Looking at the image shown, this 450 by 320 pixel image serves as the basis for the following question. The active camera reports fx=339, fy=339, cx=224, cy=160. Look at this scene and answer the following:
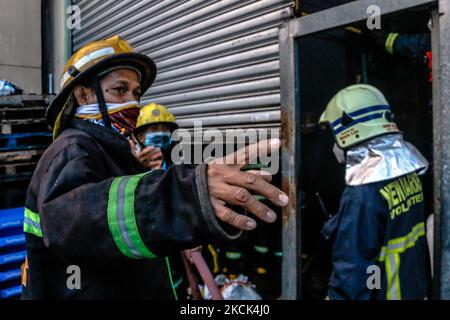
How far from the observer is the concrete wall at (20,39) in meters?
7.99

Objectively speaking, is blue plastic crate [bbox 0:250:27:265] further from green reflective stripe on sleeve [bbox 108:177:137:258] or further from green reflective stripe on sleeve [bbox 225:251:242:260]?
green reflective stripe on sleeve [bbox 108:177:137:258]

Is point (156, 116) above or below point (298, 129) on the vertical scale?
above

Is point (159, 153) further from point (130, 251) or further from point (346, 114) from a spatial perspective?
point (130, 251)

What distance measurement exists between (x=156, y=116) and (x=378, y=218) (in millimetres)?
3508

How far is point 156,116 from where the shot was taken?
5.04 m

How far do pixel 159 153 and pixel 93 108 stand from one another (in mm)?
2727

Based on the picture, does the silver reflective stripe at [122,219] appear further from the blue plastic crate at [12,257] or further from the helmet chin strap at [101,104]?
the blue plastic crate at [12,257]

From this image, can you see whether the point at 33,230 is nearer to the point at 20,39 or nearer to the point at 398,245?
the point at 398,245

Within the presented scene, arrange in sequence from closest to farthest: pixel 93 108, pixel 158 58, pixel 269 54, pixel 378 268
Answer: pixel 93 108
pixel 378 268
pixel 269 54
pixel 158 58

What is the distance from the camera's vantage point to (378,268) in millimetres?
2525

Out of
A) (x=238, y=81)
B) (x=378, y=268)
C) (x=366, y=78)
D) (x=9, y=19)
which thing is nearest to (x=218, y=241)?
(x=378, y=268)

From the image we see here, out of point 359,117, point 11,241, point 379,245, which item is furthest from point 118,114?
point 11,241

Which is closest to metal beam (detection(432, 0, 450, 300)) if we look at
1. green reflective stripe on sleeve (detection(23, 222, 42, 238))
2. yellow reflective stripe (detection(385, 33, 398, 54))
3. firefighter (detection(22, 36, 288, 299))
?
firefighter (detection(22, 36, 288, 299))

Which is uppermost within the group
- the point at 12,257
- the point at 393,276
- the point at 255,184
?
the point at 255,184
